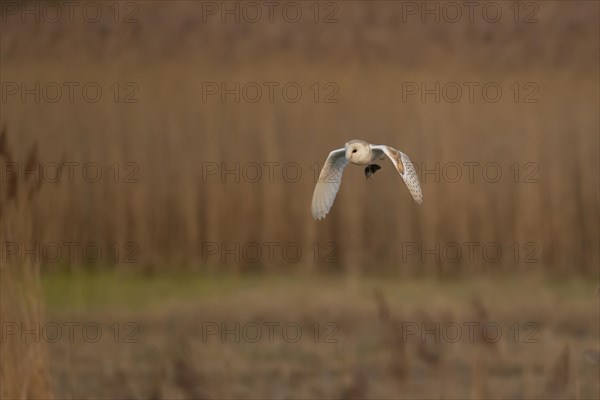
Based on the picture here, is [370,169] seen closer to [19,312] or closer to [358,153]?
[358,153]

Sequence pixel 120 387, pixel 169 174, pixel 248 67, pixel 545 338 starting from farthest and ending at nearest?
pixel 248 67, pixel 169 174, pixel 545 338, pixel 120 387

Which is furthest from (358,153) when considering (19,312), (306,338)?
(306,338)

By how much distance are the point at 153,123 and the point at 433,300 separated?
147 centimetres

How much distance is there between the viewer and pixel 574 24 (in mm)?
8797

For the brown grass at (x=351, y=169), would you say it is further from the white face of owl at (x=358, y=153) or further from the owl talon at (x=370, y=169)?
the white face of owl at (x=358, y=153)

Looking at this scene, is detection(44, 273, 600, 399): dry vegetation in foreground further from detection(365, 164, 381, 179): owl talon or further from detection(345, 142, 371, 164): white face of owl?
detection(345, 142, 371, 164): white face of owl

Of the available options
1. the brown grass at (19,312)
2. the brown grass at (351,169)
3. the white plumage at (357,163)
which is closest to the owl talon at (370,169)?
the white plumage at (357,163)

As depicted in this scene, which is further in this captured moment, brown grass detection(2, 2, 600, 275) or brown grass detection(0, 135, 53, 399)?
brown grass detection(2, 2, 600, 275)

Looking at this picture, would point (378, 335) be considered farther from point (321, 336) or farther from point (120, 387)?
point (120, 387)

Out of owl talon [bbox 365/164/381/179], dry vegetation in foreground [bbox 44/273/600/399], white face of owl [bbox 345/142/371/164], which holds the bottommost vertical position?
dry vegetation in foreground [bbox 44/273/600/399]

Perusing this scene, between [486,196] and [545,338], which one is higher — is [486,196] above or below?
above

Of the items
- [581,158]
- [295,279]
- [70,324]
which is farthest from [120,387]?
[581,158]

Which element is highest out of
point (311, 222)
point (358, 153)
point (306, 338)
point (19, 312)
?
point (358, 153)

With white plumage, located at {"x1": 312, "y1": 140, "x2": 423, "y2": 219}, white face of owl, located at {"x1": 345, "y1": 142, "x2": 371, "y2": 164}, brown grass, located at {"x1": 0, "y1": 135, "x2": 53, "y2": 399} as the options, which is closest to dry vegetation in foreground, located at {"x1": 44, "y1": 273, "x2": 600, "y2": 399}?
brown grass, located at {"x1": 0, "y1": 135, "x2": 53, "y2": 399}
